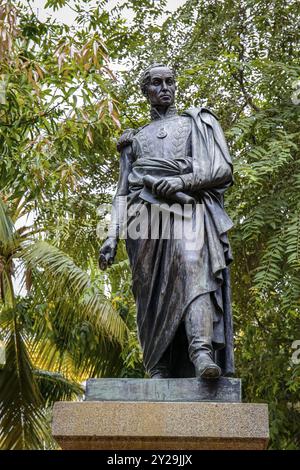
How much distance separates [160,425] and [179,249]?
1255 millimetres

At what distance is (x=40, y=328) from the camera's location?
13.5 meters

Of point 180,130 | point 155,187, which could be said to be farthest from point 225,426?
point 180,130

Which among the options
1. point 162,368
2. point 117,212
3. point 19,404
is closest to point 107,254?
point 117,212

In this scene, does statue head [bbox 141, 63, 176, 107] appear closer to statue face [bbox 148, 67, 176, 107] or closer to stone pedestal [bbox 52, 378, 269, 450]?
statue face [bbox 148, 67, 176, 107]

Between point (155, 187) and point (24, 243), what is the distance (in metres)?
6.92

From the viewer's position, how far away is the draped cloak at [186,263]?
6328mm

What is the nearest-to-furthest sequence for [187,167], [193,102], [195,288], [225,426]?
[225,426]
[195,288]
[187,167]
[193,102]

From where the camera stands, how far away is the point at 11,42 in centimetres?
882

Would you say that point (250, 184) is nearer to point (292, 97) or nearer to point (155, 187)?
point (292, 97)

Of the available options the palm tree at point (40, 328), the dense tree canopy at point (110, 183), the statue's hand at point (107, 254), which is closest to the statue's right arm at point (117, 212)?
the statue's hand at point (107, 254)

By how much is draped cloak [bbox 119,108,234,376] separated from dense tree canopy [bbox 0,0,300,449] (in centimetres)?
269

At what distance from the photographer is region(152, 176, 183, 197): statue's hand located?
6.50 meters

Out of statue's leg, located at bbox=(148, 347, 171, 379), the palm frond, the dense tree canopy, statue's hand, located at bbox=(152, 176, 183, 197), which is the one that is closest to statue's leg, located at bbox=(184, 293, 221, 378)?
statue's leg, located at bbox=(148, 347, 171, 379)

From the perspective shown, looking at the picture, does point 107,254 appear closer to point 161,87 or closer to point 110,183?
point 161,87
